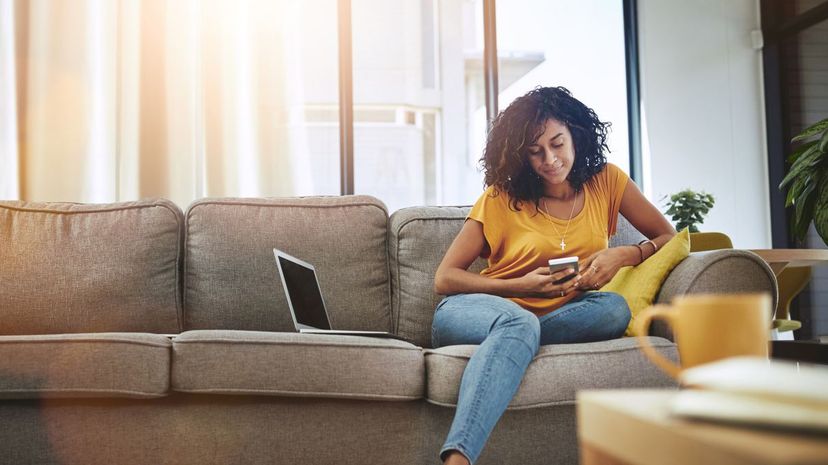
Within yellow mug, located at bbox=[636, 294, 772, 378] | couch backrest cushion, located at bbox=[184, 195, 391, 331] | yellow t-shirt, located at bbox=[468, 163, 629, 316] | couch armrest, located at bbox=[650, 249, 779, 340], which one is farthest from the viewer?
couch backrest cushion, located at bbox=[184, 195, 391, 331]

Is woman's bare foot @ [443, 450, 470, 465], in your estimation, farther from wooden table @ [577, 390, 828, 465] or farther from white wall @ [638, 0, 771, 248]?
white wall @ [638, 0, 771, 248]

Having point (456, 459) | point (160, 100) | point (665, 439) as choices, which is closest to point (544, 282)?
point (456, 459)

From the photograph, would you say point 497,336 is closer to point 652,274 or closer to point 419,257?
point 652,274

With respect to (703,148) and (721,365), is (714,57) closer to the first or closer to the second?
(703,148)

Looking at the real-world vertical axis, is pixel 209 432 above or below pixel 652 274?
below

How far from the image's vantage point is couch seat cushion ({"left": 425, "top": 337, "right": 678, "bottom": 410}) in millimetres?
1697

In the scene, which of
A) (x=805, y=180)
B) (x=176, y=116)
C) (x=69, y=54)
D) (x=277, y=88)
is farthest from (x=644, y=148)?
(x=69, y=54)

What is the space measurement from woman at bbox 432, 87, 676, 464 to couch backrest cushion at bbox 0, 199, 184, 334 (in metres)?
0.87

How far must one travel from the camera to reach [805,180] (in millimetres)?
2734

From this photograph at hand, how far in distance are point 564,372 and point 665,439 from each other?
3.79 ft

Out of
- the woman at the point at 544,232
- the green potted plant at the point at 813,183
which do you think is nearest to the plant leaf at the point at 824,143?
the green potted plant at the point at 813,183

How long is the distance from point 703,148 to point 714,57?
0.53 metres

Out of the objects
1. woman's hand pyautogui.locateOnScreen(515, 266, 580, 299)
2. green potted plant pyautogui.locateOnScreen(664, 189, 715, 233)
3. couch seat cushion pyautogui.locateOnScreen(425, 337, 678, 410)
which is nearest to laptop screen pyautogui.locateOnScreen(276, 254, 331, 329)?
couch seat cushion pyautogui.locateOnScreen(425, 337, 678, 410)

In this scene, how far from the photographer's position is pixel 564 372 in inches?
67.4
